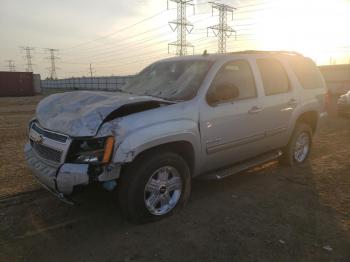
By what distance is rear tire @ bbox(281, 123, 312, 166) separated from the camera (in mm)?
6038

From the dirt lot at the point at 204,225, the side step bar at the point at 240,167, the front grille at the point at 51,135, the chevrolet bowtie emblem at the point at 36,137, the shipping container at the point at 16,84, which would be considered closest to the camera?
the dirt lot at the point at 204,225

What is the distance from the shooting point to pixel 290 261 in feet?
10.4

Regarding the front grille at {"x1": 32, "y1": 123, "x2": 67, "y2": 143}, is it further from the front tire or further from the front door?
the front door

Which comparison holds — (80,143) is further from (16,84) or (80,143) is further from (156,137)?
(16,84)

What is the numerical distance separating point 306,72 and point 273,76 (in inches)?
49.2

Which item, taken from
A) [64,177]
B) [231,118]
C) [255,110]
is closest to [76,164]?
[64,177]

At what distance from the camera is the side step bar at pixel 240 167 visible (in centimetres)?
447

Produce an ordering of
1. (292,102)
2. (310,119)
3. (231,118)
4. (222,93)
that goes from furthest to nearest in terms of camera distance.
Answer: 1. (310,119)
2. (292,102)
3. (231,118)
4. (222,93)

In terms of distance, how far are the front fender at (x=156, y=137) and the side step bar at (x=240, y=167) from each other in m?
0.43

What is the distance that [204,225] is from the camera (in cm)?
389

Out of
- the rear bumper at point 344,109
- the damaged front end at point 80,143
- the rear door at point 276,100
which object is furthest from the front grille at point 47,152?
the rear bumper at point 344,109

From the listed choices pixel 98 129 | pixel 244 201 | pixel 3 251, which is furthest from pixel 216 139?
pixel 3 251

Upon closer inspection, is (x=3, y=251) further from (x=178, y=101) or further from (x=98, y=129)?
(x=178, y=101)

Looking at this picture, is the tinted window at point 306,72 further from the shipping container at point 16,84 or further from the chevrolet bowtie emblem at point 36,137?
the shipping container at point 16,84
